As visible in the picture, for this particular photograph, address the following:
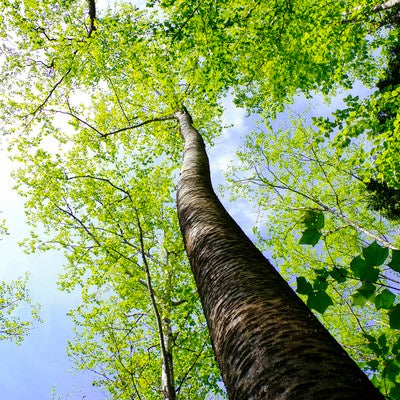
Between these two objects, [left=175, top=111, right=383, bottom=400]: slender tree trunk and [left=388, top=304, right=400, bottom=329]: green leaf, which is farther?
[left=388, top=304, right=400, bottom=329]: green leaf

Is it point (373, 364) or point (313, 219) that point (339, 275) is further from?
point (373, 364)

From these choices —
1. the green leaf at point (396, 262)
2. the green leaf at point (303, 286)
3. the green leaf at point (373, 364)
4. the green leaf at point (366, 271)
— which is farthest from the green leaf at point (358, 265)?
the green leaf at point (373, 364)

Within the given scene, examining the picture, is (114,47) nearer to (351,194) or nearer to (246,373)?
(246,373)

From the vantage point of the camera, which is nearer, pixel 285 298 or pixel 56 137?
pixel 285 298

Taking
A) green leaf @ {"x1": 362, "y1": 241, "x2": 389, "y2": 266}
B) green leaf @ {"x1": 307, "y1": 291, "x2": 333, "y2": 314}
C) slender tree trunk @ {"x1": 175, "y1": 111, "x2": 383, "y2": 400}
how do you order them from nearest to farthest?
1. slender tree trunk @ {"x1": 175, "y1": 111, "x2": 383, "y2": 400}
2. green leaf @ {"x1": 362, "y1": 241, "x2": 389, "y2": 266}
3. green leaf @ {"x1": 307, "y1": 291, "x2": 333, "y2": 314}

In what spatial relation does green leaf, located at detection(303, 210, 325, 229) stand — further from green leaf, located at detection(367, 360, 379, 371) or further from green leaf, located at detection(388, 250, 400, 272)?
green leaf, located at detection(367, 360, 379, 371)

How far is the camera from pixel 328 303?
1.42m

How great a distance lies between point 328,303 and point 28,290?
2004 centimetres

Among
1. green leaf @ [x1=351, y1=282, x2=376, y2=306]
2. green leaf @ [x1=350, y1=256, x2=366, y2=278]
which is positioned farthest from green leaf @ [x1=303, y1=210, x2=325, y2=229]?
green leaf @ [x1=351, y1=282, x2=376, y2=306]

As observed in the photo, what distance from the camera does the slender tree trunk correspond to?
2.76ft

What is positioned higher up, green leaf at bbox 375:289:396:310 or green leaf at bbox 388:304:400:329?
green leaf at bbox 375:289:396:310

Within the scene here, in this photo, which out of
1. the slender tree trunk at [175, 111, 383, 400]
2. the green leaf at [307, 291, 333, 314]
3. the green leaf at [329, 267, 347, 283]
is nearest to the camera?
the slender tree trunk at [175, 111, 383, 400]

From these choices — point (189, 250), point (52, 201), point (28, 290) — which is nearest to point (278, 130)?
point (52, 201)

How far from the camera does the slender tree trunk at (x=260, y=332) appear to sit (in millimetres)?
840
